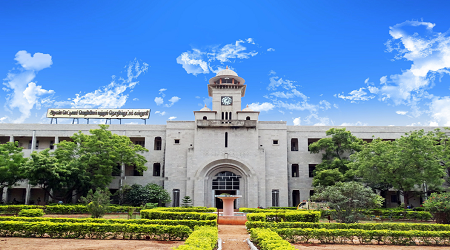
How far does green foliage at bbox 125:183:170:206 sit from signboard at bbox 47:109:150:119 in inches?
348

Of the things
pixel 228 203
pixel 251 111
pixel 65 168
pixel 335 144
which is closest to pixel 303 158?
pixel 335 144

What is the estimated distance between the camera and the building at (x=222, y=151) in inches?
1242

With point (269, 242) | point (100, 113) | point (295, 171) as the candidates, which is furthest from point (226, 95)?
point (269, 242)

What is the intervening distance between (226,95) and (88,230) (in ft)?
79.8

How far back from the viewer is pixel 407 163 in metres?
23.9

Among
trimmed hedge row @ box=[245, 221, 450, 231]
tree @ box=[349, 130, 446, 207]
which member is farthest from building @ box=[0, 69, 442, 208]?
trimmed hedge row @ box=[245, 221, 450, 231]

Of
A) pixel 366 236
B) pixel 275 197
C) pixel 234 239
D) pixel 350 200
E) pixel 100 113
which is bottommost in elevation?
pixel 234 239

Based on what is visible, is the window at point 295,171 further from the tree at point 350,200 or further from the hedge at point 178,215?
the hedge at point 178,215

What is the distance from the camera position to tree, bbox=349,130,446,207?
23.7 meters

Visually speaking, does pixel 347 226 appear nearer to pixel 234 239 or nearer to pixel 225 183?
pixel 234 239

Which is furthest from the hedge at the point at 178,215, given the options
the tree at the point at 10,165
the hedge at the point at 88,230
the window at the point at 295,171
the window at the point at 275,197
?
the window at the point at 295,171

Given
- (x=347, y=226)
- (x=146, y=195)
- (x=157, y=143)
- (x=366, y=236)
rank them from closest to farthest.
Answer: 1. (x=366, y=236)
2. (x=347, y=226)
3. (x=146, y=195)
4. (x=157, y=143)

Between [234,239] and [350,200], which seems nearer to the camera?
[234,239]

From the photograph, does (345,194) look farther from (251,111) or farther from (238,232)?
(251,111)
